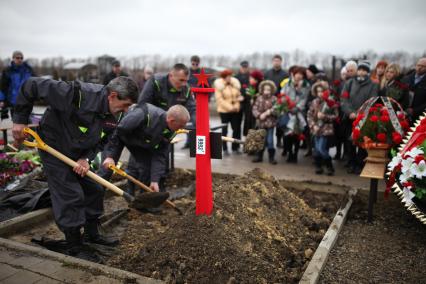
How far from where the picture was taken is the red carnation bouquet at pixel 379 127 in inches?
200

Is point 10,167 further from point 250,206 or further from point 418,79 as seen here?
point 418,79

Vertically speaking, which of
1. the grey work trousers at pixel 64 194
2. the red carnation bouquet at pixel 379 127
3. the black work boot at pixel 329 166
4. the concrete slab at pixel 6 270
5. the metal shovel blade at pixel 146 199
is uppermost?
the red carnation bouquet at pixel 379 127

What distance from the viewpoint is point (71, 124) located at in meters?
3.78

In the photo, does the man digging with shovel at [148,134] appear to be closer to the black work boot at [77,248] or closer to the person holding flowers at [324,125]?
the black work boot at [77,248]

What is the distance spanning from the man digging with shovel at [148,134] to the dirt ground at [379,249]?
241cm

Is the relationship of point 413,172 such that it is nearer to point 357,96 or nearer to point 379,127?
point 379,127

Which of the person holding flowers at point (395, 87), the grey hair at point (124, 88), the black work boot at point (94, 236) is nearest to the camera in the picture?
the grey hair at point (124, 88)

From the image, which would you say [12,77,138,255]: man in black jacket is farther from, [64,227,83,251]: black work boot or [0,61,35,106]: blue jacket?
[0,61,35,106]: blue jacket

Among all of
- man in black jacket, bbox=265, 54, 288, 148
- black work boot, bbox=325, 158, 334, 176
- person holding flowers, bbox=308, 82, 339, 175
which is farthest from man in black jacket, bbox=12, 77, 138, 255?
man in black jacket, bbox=265, 54, 288, 148

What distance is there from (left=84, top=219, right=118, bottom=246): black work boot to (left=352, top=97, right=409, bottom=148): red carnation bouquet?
3490 millimetres

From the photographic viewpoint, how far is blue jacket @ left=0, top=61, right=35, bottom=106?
9469 mm

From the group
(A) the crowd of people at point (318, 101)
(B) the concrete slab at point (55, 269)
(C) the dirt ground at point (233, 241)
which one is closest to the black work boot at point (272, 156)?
(A) the crowd of people at point (318, 101)

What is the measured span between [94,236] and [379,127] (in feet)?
12.7

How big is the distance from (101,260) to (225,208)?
1.34 meters
